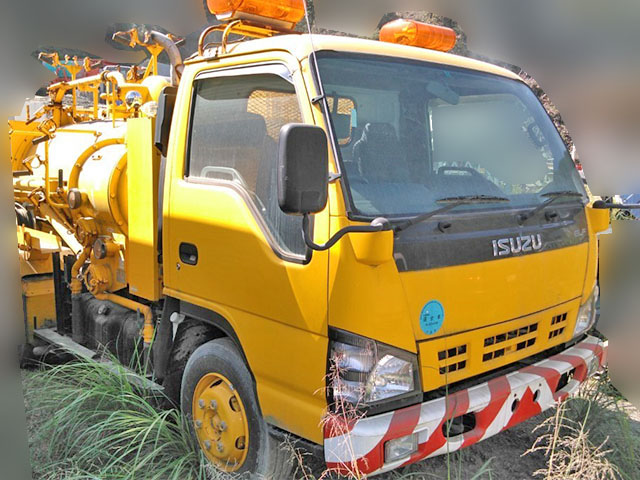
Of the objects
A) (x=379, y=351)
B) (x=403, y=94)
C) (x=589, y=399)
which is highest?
(x=403, y=94)

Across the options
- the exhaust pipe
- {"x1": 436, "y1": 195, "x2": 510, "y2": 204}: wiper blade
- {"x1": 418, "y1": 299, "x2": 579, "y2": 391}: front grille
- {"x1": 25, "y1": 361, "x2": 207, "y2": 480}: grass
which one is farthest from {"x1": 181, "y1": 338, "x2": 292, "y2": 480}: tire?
the exhaust pipe

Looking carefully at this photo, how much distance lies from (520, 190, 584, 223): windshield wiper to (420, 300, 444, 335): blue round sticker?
752 millimetres

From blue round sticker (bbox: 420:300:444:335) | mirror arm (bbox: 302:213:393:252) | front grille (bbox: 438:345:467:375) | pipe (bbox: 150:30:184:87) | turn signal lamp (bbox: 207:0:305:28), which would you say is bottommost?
front grille (bbox: 438:345:467:375)

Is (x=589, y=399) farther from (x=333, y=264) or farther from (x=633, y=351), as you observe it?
(x=333, y=264)

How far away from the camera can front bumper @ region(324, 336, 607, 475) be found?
227 cm

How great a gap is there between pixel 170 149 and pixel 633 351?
9.69 feet

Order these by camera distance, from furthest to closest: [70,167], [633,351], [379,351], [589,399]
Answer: [70,167], [589,399], [633,351], [379,351]

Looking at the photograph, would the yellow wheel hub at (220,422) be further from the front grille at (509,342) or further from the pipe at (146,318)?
the front grille at (509,342)

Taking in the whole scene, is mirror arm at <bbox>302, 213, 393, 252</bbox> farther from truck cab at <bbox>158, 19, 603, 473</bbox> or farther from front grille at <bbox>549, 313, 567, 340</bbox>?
front grille at <bbox>549, 313, 567, 340</bbox>

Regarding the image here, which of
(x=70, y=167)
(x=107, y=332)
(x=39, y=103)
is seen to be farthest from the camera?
(x=39, y=103)

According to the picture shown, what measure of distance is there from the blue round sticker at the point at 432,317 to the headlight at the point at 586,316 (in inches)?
47.8

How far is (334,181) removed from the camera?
2.38 meters

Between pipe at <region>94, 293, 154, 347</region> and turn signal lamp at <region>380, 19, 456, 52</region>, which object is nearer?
turn signal lamp at <region>380, 19, 456, 52</region>

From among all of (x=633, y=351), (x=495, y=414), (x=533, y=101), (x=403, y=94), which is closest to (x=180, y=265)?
(x=403, y=94)
